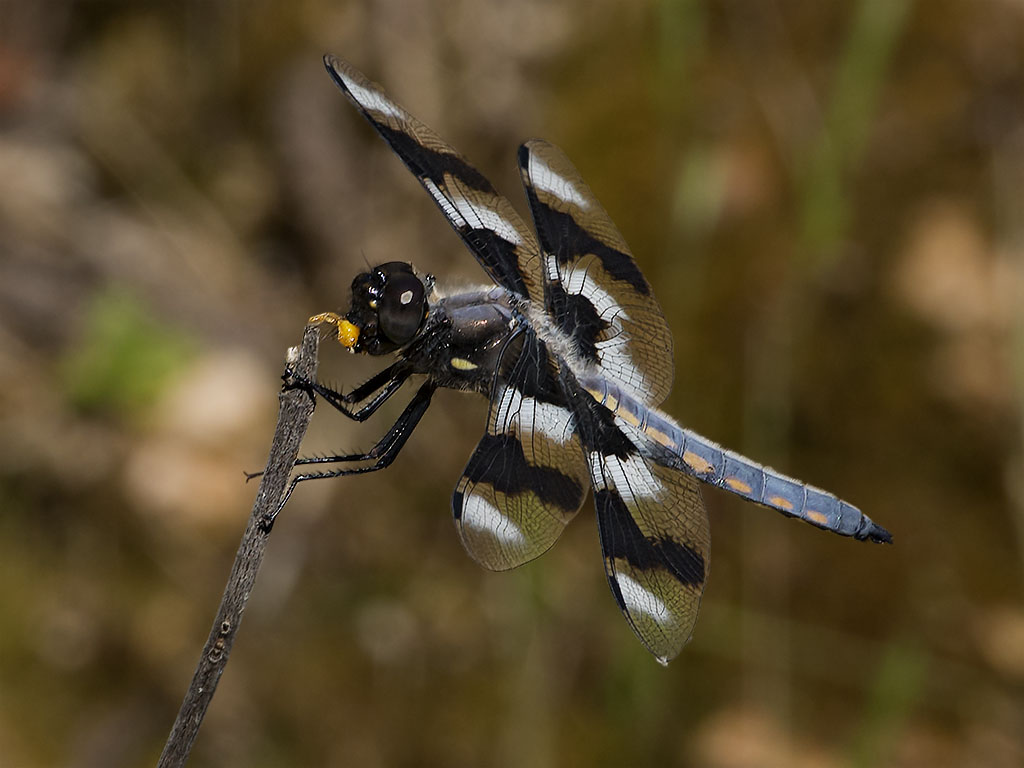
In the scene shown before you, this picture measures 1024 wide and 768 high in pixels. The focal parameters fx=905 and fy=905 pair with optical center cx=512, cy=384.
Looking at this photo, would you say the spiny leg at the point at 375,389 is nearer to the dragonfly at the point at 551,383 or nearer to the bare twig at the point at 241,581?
the dragonfly at the point at 551,383

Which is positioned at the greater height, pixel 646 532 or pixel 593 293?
pixel 593 293

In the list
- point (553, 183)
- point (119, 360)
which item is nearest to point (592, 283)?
point (553, 183)

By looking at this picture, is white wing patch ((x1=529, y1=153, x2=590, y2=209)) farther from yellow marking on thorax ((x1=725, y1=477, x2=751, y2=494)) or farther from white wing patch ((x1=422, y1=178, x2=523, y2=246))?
yellow marking on thorax ((x1=725, y1=477, x2=751, y2=494))

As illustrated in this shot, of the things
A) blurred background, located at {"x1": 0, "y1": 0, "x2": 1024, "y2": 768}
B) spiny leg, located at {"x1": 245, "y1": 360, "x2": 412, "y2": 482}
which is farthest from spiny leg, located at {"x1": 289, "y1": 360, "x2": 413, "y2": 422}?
blurred background, located at {"x1": 0, "y1": 0, "x2": 1024, "y2": 768}

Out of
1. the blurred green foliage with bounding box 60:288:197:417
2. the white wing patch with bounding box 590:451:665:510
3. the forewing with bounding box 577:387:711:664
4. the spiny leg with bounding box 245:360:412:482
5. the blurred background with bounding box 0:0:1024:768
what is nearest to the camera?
the spiny leg with bounding box 245:360:412:482

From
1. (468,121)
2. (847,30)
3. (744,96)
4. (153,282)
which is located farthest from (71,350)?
(847,30)

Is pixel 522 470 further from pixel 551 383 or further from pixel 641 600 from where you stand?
pixel 641 600
